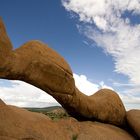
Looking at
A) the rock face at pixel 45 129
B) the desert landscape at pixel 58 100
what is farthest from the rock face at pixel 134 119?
the rock face at pixel 45 129

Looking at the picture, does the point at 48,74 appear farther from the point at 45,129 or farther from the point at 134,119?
the point at 134,119

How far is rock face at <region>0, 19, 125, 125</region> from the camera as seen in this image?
1706 cm

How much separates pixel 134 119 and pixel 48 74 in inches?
355

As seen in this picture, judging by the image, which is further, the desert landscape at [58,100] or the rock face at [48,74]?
the desert landscape at [58,100]

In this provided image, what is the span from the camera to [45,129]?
18.9m

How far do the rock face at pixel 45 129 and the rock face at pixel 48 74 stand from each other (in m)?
0.95

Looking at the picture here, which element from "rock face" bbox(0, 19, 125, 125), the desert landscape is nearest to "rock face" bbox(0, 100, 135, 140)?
the desert landscape

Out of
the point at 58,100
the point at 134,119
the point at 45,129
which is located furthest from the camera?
the point at 134,119

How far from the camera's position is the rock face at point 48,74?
56.0ft

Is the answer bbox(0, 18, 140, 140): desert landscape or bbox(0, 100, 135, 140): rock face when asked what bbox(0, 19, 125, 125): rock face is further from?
bbox(0, 100, 135, 140): rock face

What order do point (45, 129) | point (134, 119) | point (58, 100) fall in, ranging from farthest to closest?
point (134, 119), point (58, 100), point (45, 129)

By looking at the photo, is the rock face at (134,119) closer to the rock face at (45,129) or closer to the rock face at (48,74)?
Result: the rock face at (45,129)

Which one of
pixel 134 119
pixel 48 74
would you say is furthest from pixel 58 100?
pixel 134 119

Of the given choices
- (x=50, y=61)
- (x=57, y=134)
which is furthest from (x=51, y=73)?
(x=57, y=134)
